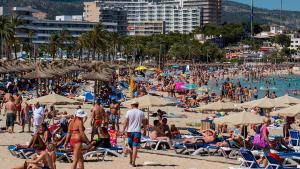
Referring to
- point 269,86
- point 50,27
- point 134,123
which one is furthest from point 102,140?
point 50,27

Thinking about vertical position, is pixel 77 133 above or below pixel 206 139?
above

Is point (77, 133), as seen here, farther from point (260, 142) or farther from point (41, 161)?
point (260, 142)

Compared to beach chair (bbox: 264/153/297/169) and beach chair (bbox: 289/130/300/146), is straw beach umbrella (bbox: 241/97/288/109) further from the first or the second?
Result: beach chair (bbox: 264/153/297/169)

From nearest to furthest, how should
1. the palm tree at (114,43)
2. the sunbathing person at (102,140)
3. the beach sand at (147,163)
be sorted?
the beach sand at (147,163) → the sunbathing person at (102,140) → the palm tree at (114,43)

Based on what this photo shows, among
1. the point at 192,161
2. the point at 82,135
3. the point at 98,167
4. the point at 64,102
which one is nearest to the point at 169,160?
the point at 192,161

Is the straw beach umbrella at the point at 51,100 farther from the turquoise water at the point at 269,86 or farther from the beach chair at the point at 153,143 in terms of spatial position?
the turquoise water at the point at 269,86

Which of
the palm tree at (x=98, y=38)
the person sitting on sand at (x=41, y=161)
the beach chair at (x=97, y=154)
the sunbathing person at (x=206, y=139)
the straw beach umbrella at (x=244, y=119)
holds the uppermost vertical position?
the palm tree at (x=98, y=38)

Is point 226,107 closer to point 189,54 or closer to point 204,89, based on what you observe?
point 204,89

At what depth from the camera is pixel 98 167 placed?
43.9 feet

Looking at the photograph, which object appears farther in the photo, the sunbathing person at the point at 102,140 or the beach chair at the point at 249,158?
the sunbathing person at the point at 102,140

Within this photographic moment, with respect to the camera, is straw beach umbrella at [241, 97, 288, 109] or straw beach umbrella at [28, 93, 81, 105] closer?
straw beach umbrella at [28, 93, 81, 105]

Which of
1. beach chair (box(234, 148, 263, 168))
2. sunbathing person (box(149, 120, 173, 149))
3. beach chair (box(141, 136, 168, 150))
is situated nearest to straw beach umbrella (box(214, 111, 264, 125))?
sunbathing person (box(149, 120, 173, 149))

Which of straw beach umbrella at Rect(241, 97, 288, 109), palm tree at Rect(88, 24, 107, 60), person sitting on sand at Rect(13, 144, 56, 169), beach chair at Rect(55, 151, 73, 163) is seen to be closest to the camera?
person sitting on sand at Rect(13, 144, 56, 169)

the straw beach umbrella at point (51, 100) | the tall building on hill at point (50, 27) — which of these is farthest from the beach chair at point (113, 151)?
the tall building on hill at point (50, 27)
